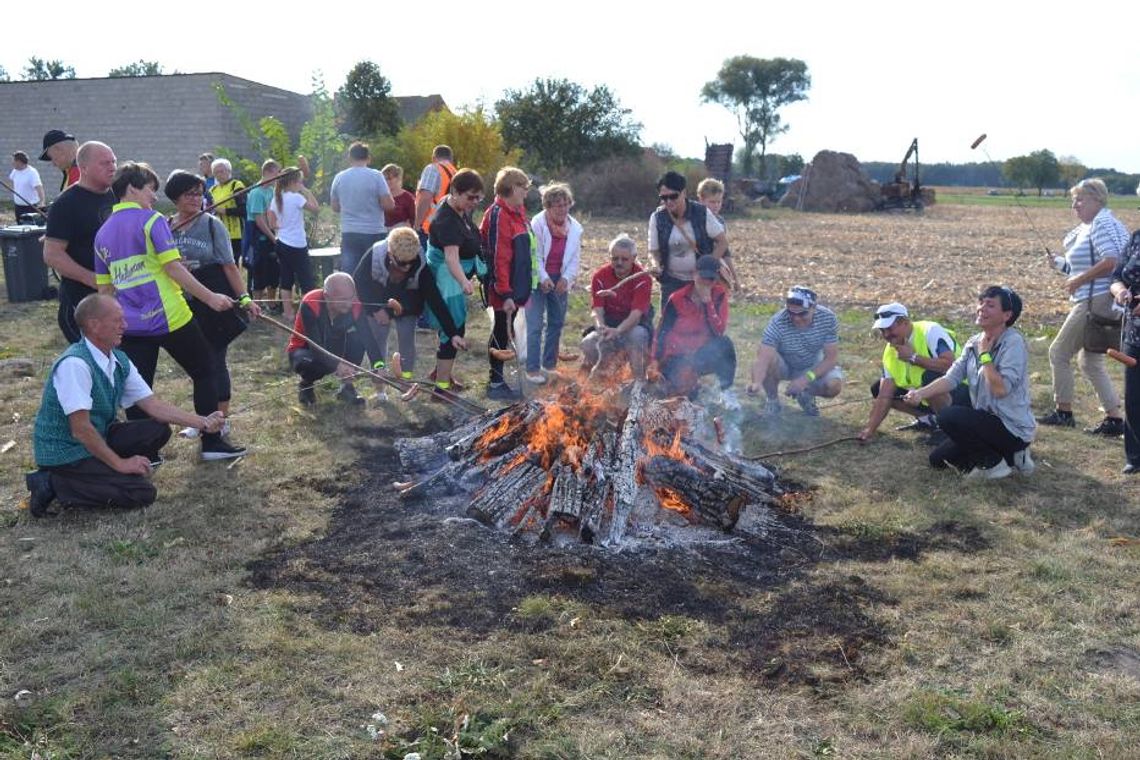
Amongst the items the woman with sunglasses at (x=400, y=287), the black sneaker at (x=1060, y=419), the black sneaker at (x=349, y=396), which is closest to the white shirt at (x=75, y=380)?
the woman with sunglasses at (x=400, y=287)

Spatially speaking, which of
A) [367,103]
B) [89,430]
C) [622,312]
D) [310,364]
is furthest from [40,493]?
[367,103]

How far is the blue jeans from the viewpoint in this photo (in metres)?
8.90

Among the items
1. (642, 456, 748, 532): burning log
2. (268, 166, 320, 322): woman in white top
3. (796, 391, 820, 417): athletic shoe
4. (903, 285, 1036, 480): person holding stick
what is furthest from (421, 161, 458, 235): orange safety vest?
(903, 285, 1036, 480): person holding stick

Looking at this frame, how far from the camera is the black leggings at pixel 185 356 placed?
6.47 meters

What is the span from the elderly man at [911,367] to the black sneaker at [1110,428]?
124 cm

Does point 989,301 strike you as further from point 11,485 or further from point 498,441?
point 11,485

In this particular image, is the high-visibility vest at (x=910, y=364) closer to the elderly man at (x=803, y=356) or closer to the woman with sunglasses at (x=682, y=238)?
the elderly man at (x=803, y=356)

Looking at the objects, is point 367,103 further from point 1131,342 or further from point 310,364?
point 1131,342

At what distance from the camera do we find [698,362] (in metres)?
8.63

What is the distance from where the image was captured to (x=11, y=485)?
6312 mm

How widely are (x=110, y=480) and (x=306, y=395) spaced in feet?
8.78

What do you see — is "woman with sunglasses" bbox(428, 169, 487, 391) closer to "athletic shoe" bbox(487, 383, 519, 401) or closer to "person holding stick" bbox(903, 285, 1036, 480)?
"athletic shoe" bbox(487, 383, 519, 401)

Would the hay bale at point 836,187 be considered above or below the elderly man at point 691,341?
above

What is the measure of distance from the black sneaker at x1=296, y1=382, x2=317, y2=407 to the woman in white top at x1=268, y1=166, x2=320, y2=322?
238 centimetres
